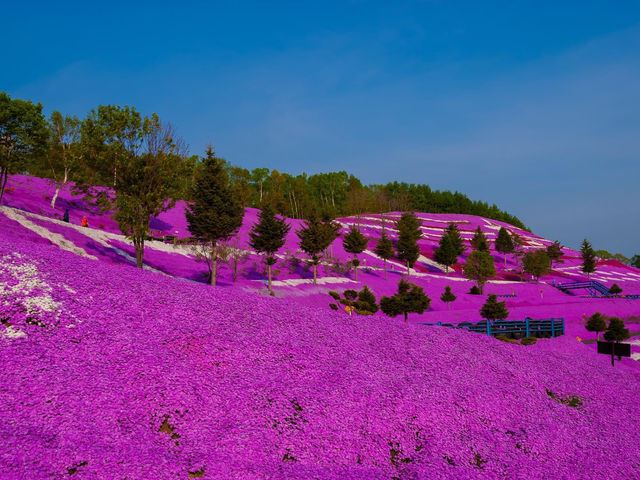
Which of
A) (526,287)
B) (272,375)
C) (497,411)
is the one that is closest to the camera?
(272,375)

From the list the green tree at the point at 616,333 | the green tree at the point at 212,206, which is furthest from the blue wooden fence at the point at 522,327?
the green tree at the point at 212,206

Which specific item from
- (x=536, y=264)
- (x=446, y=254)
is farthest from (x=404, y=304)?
(x=536, y=264)

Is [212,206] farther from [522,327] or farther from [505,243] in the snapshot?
[505,243]

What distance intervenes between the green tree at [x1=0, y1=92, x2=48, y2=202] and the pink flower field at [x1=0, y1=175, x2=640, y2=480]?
44.3 meters

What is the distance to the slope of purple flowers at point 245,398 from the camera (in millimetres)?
7551

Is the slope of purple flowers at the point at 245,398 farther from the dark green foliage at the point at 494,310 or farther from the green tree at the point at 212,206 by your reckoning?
the green tree at the point at 212,206

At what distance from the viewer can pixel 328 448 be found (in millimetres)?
8562

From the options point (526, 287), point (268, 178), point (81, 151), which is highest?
point (268, 178)

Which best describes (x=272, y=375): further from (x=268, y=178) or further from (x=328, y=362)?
(x=268, y=178)

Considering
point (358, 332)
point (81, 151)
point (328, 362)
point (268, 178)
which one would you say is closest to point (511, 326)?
point (358, 332)

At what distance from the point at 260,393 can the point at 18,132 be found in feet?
180

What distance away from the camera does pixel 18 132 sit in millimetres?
49656

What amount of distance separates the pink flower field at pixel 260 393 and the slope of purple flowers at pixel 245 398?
0.04 metres

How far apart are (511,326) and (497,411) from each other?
21268 mm
